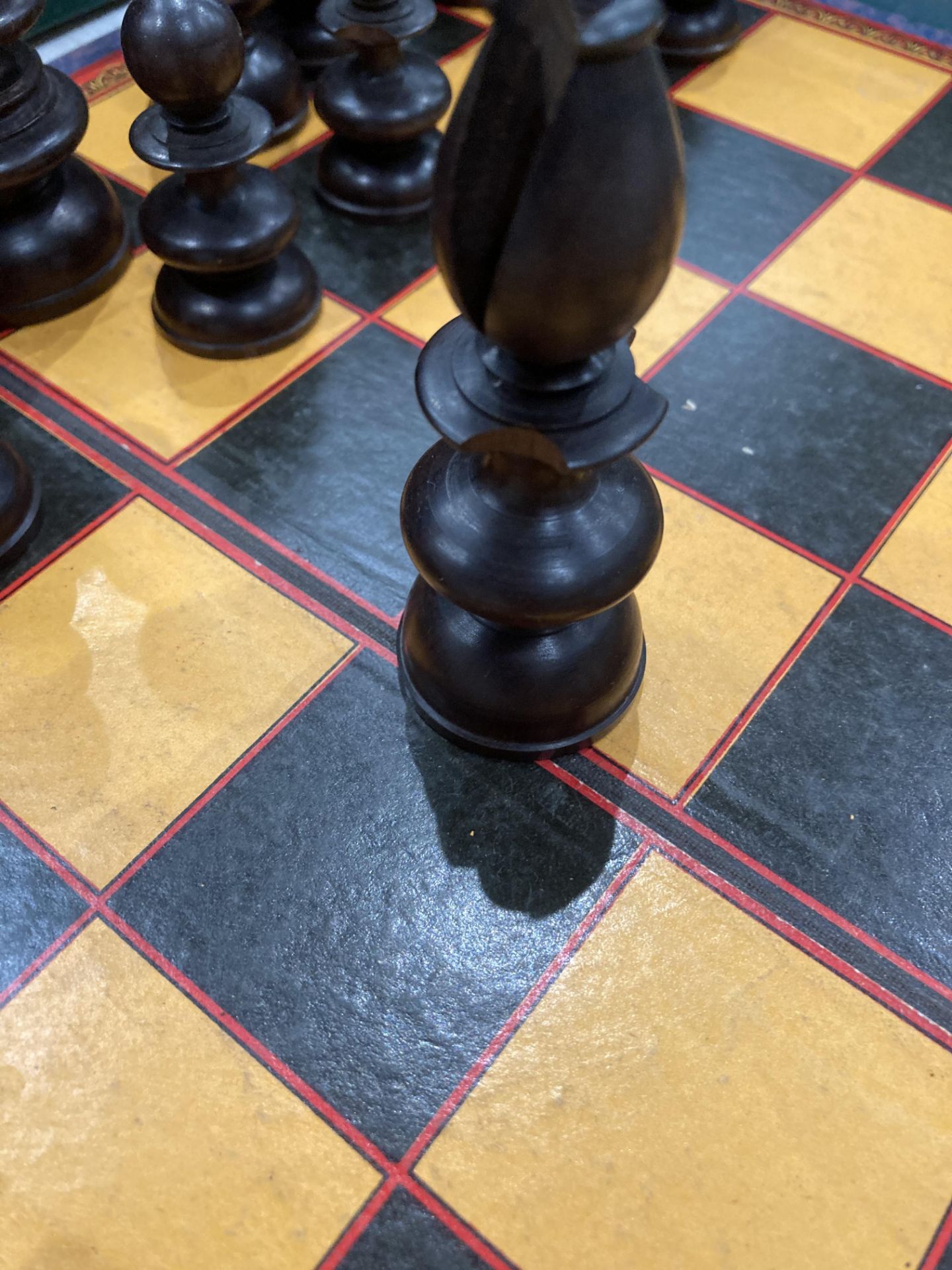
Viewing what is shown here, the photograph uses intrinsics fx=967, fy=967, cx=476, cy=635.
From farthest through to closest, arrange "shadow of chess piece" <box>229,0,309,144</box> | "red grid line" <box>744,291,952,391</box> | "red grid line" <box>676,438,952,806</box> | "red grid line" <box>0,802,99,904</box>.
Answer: "shadow of chess piece" <box>229,0,309,144</box>, "red grid line" <box>744,291,952,391</box>, "red grid line" <box>676,438,952,806</box>, "red grid line" <box>0,802,99,904</box>

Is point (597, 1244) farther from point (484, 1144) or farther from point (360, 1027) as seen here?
point (360, 1027)

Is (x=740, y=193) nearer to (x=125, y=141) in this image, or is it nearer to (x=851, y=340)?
(x=851, y=340)

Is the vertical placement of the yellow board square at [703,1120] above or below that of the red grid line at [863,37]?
below

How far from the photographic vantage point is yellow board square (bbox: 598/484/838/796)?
4.75 ft

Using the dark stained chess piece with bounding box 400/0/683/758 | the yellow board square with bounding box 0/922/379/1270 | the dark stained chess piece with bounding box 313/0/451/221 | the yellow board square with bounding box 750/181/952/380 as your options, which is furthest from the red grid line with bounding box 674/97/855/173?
the yellow board square with bounding box 0/922/379/1270

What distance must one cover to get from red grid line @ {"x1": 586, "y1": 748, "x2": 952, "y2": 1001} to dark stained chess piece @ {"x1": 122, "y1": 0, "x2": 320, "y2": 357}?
44.0 inches

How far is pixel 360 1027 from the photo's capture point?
1201 mm

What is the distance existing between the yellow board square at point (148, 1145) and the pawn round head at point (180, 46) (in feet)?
4.48

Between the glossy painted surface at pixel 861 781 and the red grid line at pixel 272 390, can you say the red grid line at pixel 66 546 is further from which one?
the glossy painted surface at pixel 861 781

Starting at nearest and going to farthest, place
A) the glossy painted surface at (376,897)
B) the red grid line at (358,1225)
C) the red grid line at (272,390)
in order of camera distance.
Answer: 1. the red grid line at (358,1225)
2. the glossy painted surface at (376,897)
3. the red grid line at (272,390)

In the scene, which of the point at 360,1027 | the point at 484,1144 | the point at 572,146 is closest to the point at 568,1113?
the point at 484,1144

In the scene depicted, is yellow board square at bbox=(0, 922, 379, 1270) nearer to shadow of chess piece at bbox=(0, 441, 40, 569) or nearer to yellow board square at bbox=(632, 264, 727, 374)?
shadow of chess piece at bbox=(0, 441, 40, 569)

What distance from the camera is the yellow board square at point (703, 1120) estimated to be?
3.52 ft

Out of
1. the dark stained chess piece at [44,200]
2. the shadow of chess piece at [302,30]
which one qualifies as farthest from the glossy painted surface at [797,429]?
the shadow of chess piece at [302,30]
